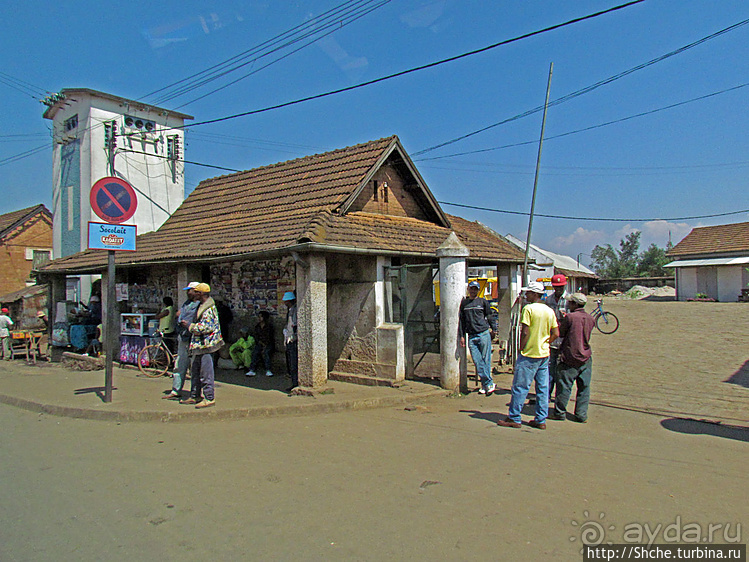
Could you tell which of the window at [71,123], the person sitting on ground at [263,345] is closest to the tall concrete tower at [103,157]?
the window at [71,123]

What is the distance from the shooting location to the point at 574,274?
4356 centimetres

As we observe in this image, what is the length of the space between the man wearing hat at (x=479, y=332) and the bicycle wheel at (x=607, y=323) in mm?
10857

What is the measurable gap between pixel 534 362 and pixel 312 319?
3.50 meters

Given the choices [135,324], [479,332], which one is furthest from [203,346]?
[135,324]

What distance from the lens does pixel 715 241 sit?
36219mm

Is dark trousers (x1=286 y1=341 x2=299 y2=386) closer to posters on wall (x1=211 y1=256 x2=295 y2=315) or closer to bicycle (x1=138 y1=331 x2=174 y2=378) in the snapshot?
posters on wall (x1=211 y1=256 x2=295 y2=315)

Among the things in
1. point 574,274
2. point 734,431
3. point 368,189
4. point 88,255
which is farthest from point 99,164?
point 574,274

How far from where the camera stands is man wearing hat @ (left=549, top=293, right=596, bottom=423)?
269 inches

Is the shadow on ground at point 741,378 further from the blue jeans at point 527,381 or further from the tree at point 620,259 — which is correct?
the tree at point 620,259

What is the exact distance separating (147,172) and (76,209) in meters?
3.95

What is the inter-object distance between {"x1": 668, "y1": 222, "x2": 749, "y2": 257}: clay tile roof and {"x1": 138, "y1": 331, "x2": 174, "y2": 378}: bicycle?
120 ft

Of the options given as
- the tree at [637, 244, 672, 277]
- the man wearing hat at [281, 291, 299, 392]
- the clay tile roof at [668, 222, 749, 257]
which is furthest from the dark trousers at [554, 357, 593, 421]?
the tree at [637, 244, 672, 277]

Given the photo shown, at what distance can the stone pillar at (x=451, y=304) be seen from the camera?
8570 millimetres

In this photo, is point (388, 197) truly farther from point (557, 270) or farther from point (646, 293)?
point (646, 293)
